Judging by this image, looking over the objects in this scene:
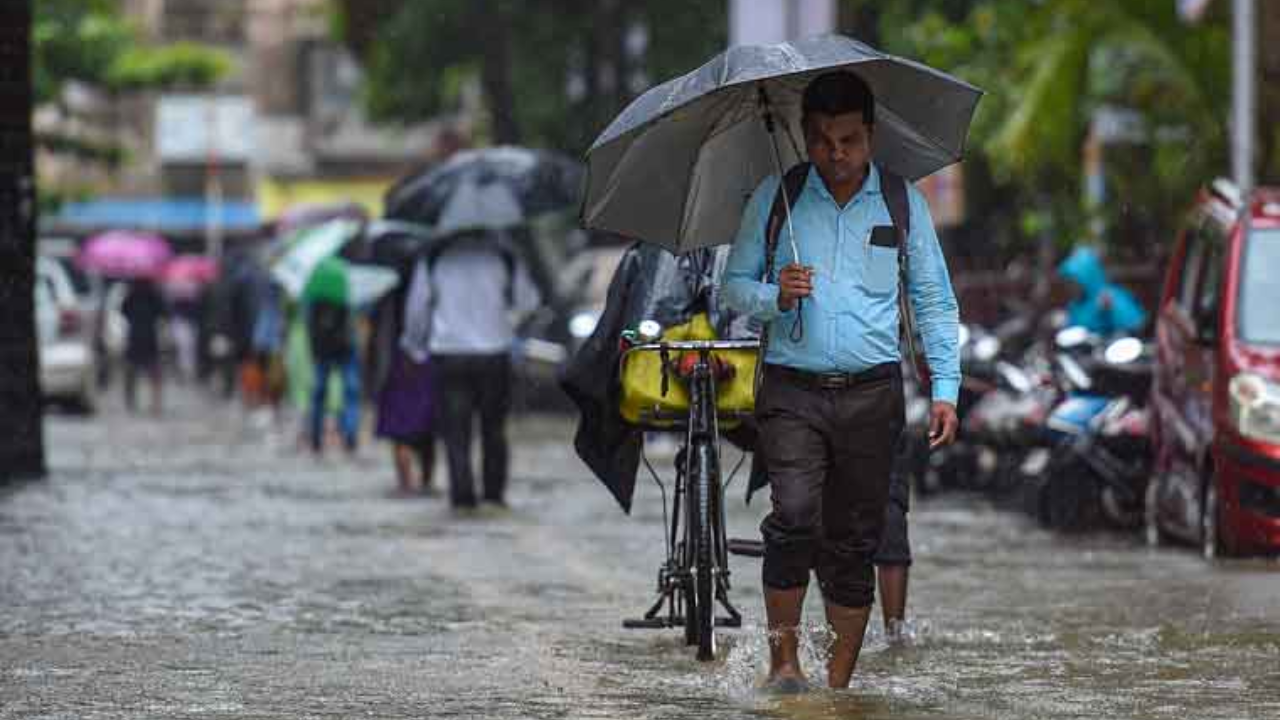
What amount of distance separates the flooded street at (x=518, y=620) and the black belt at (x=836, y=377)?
0.88 meters

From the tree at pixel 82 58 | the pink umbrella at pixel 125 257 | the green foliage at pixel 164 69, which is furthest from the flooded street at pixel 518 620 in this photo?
the green foliage at pixel 164 69

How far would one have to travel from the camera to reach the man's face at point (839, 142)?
29.9 ft

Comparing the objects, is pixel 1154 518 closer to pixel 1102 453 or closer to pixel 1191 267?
pixel 1102 453

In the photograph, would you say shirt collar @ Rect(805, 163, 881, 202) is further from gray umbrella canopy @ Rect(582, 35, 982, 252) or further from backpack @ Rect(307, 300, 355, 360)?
backpack @ Rect(307, 300, 355, 360)

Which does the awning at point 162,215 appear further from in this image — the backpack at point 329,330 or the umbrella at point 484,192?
the umbrella at point 484,192

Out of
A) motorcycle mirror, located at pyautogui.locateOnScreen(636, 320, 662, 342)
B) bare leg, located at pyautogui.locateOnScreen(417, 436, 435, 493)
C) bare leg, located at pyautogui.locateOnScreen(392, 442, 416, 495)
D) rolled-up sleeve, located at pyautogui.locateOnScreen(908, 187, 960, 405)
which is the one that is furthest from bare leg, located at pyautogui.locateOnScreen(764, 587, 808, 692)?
bare leg, located at pyautogui.locateOnScreen(417, 436, 435, 493)

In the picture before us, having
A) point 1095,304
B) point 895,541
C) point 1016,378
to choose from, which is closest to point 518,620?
point 895,541

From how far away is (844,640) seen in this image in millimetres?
9492

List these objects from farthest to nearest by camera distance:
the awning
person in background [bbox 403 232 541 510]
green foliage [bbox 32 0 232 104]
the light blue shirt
A: the awning < green foliage [bbox 32 0 232 104] < person in background [bbox 403 232 541 510] < the light blue shirt

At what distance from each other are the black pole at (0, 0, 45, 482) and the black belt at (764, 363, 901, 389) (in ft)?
41.4

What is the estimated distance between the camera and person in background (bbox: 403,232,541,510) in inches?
721

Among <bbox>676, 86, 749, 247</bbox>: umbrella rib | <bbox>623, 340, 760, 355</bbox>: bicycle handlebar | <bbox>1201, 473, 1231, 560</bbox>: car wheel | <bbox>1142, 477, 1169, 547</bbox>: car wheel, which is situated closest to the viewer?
<bbox>676, 86, 749, 247</bbox>: umbrella rib

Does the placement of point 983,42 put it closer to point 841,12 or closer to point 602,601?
point 841,12

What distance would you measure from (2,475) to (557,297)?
11331 millimetres
